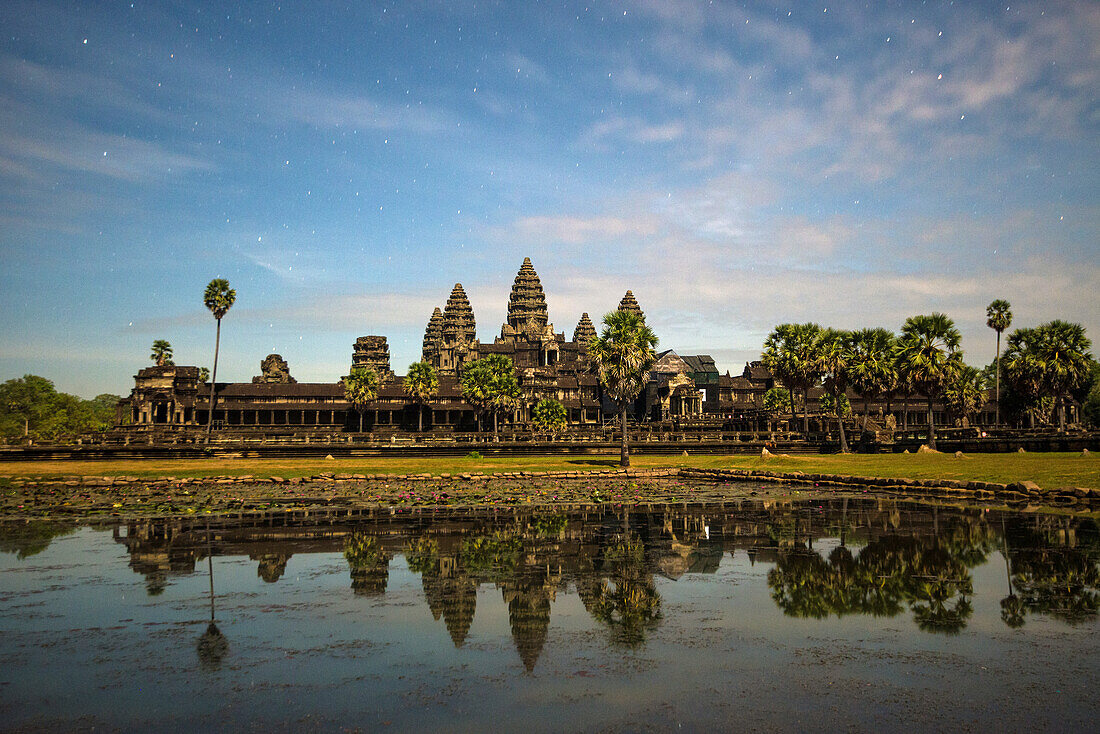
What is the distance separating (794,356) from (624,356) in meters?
33.5

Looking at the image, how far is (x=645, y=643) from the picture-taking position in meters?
9.61

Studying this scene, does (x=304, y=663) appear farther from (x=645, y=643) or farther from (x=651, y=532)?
(x=651, y=532)

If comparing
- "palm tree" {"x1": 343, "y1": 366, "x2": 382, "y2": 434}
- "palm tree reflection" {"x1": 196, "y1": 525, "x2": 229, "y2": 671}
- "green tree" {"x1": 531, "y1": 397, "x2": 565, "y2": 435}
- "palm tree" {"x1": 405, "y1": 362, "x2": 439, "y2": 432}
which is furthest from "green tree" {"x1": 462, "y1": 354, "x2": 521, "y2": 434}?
"palm tree reflection" {"x1": 196, "y1": 525, "x2": 229, "y2": 671}

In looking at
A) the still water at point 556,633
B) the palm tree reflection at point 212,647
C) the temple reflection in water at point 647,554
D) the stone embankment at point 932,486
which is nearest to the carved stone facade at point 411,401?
the stone embankment at point 932,486

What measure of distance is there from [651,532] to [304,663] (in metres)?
13.0

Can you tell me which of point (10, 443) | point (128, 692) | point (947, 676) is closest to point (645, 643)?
point (947, 676)

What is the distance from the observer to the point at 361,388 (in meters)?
94.9

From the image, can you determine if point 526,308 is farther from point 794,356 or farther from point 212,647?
point 212,647

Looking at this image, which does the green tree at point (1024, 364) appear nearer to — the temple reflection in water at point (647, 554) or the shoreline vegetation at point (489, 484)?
the shoreline vegetation at point (489, 484)

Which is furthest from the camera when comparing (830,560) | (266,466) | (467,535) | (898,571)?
(266,466)

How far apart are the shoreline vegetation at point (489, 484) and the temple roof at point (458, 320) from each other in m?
122

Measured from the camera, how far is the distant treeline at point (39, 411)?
399 feet

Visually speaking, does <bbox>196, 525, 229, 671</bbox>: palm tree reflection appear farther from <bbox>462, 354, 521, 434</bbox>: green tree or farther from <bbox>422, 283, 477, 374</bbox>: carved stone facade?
<bbox>422, 283, 477, 374</bbox>: carved stone facade

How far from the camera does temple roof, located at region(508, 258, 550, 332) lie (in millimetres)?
168375
